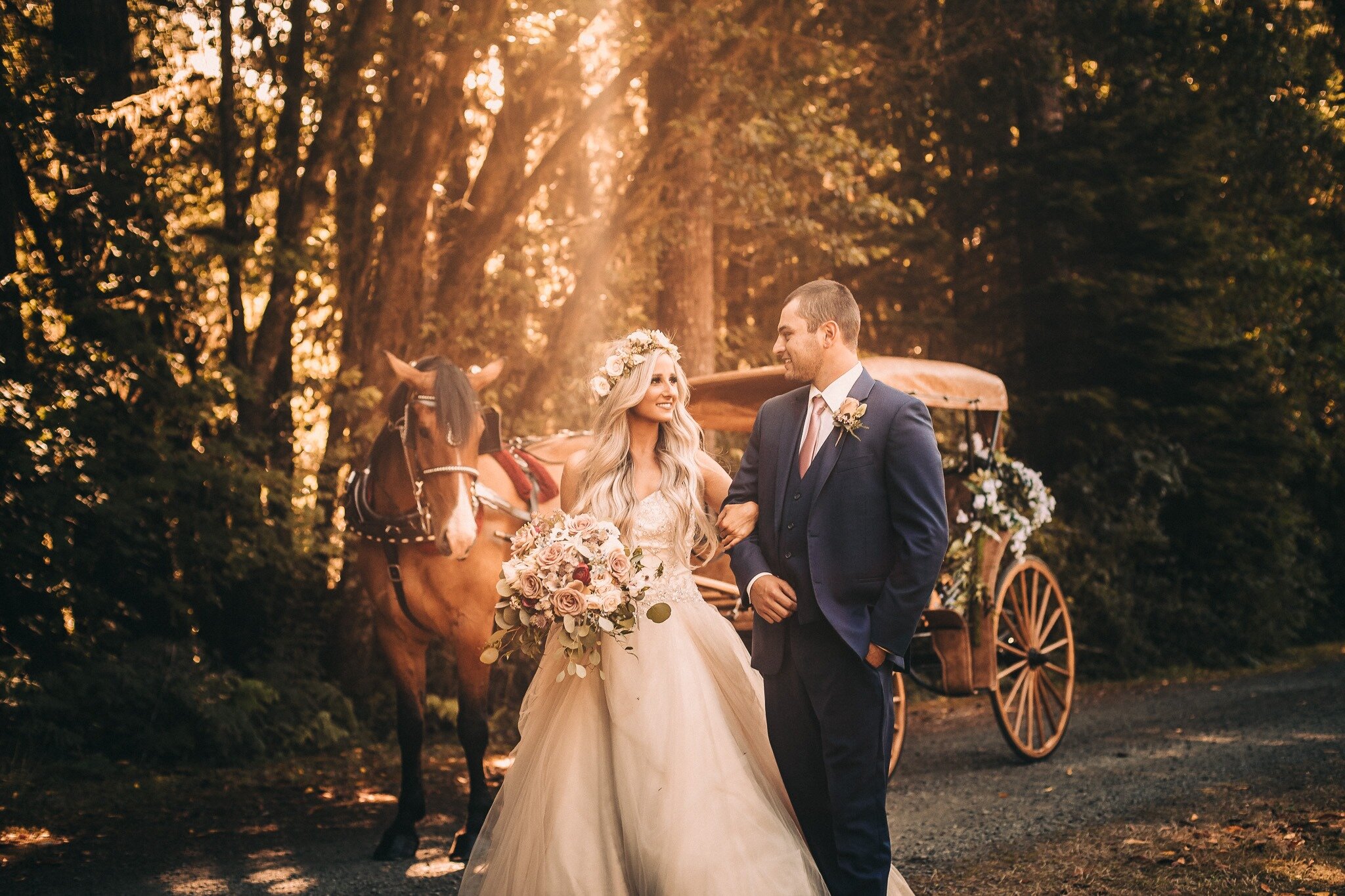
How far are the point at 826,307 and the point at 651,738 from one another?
5.00 feet

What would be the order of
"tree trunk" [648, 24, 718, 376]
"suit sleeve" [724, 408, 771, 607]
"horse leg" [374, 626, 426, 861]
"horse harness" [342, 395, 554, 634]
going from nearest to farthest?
"suit sleeve" [724, 408, 771, 607]
"horse leg" [374, 626, 426, 861]
"horse harness" [342, 395, 554, 634]
"tree trunk" [648, 24, 718, 376]

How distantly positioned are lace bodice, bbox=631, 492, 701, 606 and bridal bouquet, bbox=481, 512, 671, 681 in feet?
0.64

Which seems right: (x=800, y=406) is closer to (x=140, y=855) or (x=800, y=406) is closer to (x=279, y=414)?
(x=140, y=855)

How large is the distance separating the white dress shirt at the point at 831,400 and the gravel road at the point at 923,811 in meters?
2.61

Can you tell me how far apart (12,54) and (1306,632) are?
16.3m

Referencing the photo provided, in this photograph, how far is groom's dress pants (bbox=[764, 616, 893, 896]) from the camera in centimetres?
332

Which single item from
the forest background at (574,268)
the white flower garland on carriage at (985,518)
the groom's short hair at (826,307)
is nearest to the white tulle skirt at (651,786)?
the groom's short hair at (826,307)

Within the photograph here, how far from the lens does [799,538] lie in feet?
11.3

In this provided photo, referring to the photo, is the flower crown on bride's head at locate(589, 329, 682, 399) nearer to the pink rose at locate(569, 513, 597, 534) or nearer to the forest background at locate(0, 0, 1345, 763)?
the pink rose at locate(569, 513, 597, 534)

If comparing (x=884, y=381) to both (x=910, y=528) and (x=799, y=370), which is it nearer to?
(x=799, y=370)

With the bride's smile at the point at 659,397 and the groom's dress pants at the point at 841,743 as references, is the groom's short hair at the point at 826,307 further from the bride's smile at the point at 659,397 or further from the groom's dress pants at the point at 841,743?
the groom's dress pants at the point at 841,743

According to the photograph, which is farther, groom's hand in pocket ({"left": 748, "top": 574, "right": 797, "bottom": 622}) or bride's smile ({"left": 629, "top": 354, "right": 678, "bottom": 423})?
bride's smile ({"left": 629, "top": 354, "right": 678, "bottom": 423})

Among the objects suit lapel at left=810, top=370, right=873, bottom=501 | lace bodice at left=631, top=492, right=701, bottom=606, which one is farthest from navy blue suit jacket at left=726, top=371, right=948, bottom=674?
lace bodice at left=631, top=492, right=701, bottom=606

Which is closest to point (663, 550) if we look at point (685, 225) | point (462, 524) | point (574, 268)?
point (462, 524)
